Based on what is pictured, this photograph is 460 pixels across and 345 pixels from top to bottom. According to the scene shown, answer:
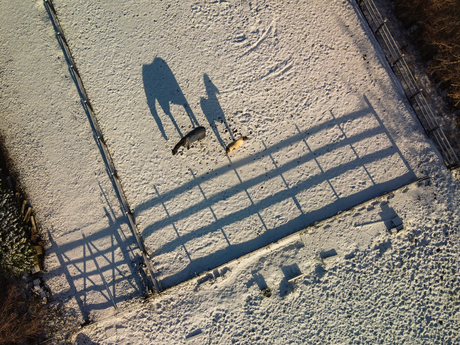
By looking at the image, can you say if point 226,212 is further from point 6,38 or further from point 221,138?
point 6,38

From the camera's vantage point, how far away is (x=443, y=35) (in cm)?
888

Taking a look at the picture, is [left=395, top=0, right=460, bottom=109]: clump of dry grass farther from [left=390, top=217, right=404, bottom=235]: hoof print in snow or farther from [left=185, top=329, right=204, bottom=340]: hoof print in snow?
[left=185, top=329, right=204, bottom=340]: hoof print in snow

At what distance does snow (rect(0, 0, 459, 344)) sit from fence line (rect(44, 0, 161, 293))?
0.22 meters

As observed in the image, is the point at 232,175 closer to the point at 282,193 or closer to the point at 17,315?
the point at 282,193

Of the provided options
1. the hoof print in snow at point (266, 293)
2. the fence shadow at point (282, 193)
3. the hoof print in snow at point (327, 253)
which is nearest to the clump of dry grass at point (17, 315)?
the fence shadow at point (282, 193)

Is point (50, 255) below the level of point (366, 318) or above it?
above

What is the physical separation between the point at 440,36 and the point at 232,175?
27.9 ft

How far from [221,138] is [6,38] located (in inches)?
356

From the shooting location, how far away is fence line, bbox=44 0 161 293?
29.2 feet

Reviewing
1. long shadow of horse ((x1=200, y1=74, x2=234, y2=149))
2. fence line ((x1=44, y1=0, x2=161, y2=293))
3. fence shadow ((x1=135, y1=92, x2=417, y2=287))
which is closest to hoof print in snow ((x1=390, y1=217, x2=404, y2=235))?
fence shadow ((x1=135, y1=92, x2=417, y2=287))

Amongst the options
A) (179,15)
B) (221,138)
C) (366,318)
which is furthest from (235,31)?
(366,318)

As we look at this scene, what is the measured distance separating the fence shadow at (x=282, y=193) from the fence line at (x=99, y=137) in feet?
1.04

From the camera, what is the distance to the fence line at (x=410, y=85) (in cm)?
886

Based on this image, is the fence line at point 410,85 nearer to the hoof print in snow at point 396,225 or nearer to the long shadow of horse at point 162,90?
the hoof print in snow at point 396,225
